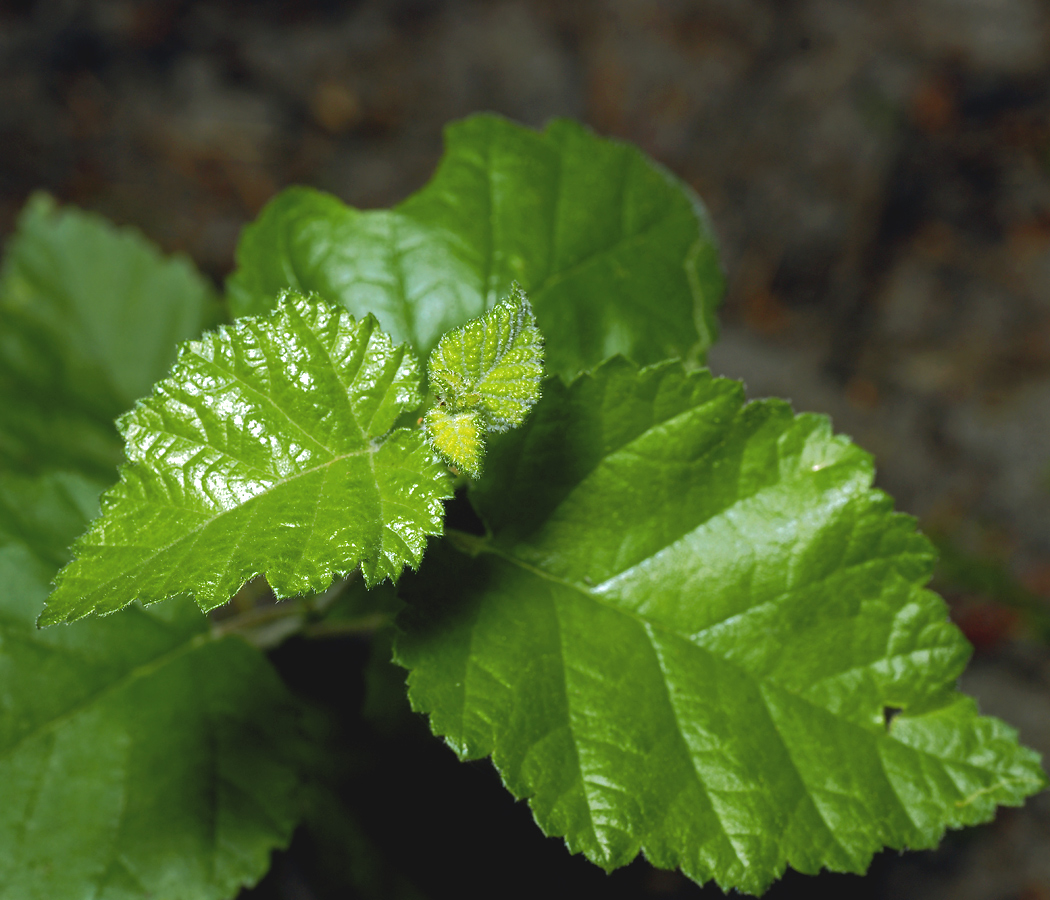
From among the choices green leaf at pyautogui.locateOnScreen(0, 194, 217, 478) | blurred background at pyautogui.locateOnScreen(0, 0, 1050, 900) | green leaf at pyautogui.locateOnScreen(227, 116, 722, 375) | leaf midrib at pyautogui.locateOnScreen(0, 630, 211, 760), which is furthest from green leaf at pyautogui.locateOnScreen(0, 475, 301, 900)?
blurred background at pyautogui.locateOnScreen(0, 0, 1050, 900)

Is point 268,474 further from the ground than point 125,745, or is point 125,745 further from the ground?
point 268,474

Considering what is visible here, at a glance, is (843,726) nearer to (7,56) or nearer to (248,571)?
(248,571)

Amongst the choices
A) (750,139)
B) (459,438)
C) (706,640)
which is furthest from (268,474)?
(750,139)

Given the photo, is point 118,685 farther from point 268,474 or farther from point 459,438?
point 459,438

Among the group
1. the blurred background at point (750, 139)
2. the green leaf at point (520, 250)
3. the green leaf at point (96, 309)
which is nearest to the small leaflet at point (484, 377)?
the green leaf at point (520, 250)

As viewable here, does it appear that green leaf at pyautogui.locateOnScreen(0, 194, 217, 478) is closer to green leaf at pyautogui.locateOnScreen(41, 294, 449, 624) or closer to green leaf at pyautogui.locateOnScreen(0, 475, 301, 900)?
green leaf at pyautogui.locateOnScreen(0, 475, 301, 900)

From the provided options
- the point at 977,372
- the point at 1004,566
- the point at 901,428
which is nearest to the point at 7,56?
the point at 901,428

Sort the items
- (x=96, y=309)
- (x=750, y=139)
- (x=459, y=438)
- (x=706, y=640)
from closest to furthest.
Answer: (x=459, y=438) < (x=706, y=640) < (x=96, y=309) < (x=750, y=139)
